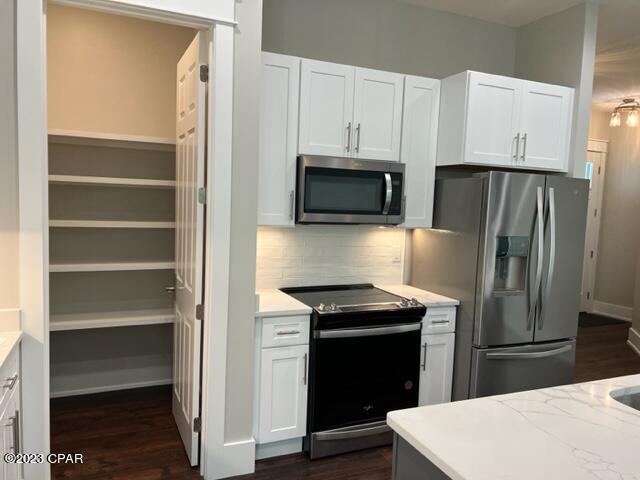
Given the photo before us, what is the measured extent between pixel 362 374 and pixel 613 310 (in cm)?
541

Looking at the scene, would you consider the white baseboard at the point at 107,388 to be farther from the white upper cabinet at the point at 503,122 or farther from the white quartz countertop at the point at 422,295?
the white upper cabinet at the point at 503,122

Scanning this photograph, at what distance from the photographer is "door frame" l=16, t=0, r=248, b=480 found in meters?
1.96

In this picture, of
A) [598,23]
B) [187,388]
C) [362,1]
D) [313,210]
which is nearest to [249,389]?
[187,388]

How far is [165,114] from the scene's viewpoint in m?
3.62

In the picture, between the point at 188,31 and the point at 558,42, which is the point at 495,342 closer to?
the point at 558,42

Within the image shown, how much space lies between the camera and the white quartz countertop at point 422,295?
303 cm

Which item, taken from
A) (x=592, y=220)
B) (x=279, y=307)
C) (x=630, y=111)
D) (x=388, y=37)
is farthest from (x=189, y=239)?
(x=592, y=220)

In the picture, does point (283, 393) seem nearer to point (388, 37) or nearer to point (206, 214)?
point (206, 214)

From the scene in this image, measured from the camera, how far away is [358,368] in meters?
2.79

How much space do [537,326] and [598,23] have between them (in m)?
2.35

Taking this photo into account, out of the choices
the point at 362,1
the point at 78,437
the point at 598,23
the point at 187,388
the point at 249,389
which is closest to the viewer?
the point at 249,389

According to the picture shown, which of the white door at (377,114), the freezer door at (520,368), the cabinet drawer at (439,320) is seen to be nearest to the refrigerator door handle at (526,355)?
the freezer door at (520,368)

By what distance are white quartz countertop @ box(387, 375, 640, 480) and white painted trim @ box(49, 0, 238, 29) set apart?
1.96 m

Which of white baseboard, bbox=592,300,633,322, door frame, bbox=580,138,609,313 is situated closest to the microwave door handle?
door frame, bbox=580,138,609,313
